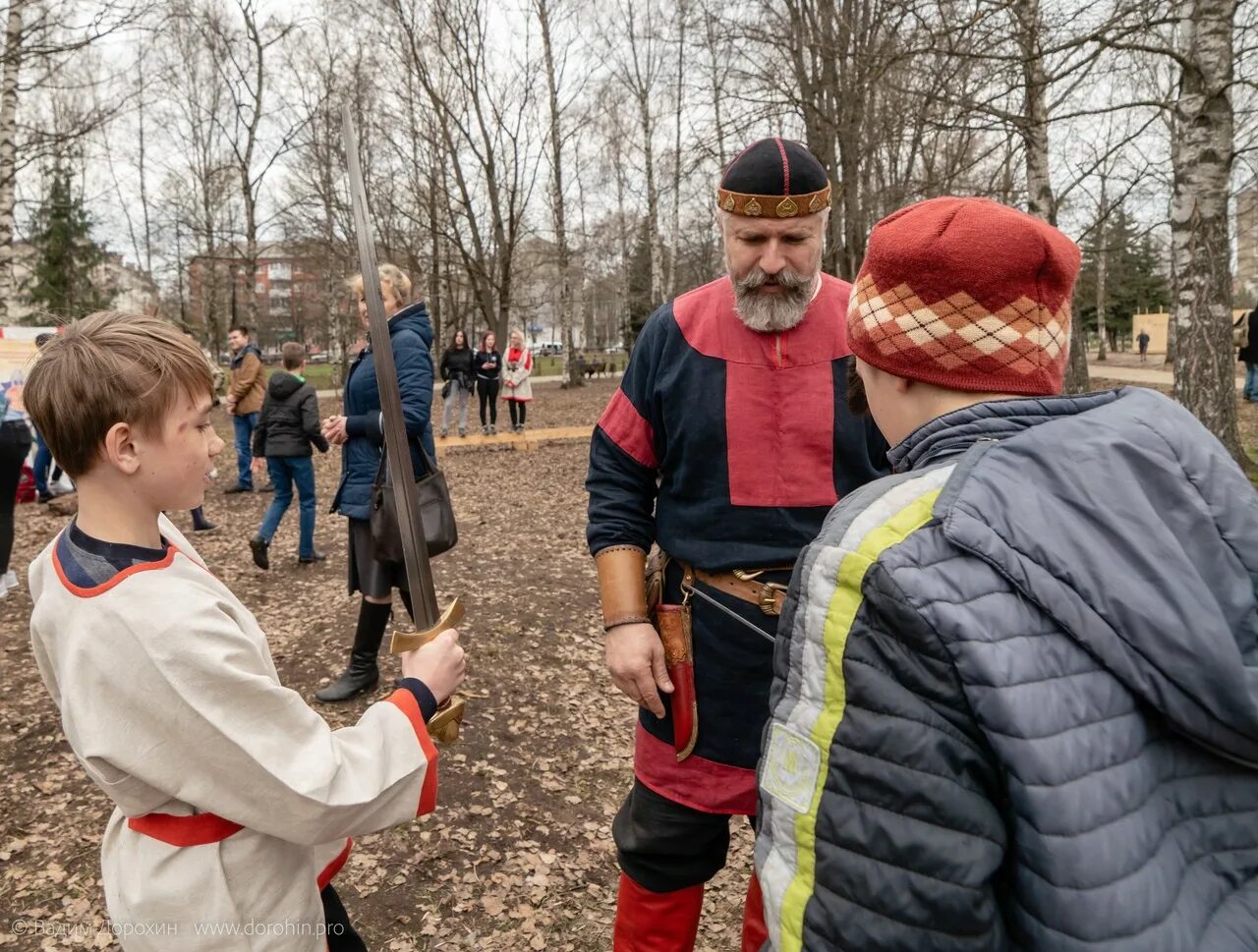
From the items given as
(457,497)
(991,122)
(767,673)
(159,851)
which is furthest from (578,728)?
(991,122)

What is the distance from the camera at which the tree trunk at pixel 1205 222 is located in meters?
6.61

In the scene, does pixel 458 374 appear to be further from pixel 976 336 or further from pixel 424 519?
pixel 976 336

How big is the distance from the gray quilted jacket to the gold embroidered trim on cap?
113cm

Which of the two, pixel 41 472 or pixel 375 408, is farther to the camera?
pixel 41 472

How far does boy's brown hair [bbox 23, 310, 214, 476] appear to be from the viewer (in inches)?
51.7

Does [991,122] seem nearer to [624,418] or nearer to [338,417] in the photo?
[338,417]

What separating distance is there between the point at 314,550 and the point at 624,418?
5.71m

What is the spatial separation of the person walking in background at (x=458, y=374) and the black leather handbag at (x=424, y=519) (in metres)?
9.65

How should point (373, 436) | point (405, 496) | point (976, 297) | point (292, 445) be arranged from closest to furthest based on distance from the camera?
point (976, 297) < point (405, 496) < point (373, 436) < point (292, 445)

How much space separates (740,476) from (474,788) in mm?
2209

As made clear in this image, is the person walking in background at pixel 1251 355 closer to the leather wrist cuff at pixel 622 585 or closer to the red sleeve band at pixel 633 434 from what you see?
the red sleeve band at pixel 633 434

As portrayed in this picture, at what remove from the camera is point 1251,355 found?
514 inches

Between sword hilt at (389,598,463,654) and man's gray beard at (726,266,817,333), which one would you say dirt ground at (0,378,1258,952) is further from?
man's gray beard at (726,266,817,333)

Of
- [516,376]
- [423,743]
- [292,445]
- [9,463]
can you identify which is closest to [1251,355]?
[516,376]
